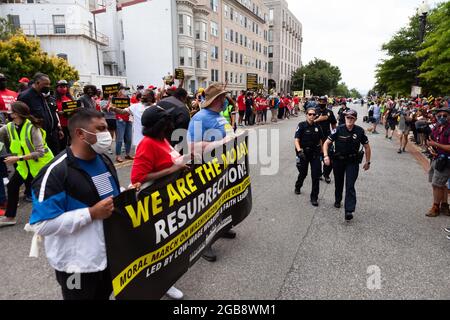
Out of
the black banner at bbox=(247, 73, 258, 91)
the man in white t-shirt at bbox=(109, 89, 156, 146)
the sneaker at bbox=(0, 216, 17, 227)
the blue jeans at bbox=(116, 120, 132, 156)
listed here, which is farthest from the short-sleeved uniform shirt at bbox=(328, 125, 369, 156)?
the black banner at bbox=(247, 73, 258, 91)

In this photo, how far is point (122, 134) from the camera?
30.6 feet

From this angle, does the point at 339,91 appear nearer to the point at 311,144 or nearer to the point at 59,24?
the point at 59,24

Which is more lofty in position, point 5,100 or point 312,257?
point 5,100

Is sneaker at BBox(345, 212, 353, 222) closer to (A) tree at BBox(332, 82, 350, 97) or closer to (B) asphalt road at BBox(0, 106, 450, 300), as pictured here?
(B) asphalt road at BBox(0, 106, 450, 300)

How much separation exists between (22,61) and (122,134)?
65.9 feet

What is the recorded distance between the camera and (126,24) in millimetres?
36906

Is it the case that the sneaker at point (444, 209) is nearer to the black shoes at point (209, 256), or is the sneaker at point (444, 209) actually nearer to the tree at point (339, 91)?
the black shoes at point (209, 256)

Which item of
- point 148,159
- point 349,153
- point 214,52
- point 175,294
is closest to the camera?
point 148,159

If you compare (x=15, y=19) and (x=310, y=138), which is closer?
(x=310, y=138)

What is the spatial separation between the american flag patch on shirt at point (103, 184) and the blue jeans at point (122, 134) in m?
7.23

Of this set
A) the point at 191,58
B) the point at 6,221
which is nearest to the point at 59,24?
the point at 191,58

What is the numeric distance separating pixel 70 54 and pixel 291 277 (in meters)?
35.7

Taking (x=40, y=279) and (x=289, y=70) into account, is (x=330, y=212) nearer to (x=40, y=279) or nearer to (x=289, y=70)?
(x=40, y=279)

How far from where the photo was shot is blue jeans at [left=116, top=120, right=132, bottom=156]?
9.16 meters
